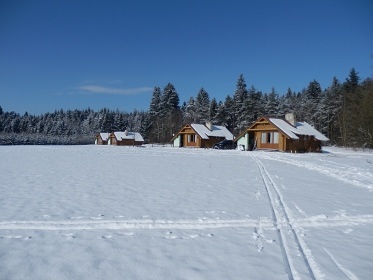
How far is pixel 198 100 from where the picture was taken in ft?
256

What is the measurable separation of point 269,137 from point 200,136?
12830 mm

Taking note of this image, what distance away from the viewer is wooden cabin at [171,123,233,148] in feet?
159

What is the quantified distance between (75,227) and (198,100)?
7359 centimetres

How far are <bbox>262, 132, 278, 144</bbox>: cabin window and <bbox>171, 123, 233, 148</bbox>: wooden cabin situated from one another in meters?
11.4

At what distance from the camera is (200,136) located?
4769 cm

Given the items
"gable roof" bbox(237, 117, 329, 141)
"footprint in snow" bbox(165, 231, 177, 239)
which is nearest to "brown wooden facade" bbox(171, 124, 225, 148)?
"gable roof" bbox(237, 117, 329, 141)

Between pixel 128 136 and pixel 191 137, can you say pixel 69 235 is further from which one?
pixel 128 136

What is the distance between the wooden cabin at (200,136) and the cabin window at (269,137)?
11.4m

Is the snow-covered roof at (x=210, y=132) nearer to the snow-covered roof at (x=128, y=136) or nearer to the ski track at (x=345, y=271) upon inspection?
the snow-covered roof at (x=128, y=136)

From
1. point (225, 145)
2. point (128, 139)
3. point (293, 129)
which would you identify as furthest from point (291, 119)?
point (128, 139)

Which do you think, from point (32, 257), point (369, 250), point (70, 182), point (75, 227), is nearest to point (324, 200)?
point (369, 250)

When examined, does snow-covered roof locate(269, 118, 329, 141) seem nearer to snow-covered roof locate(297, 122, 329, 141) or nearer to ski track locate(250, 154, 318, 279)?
snow-covered roof locate(297, 122, 329, 141)

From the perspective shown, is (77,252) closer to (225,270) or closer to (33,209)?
(225,270)

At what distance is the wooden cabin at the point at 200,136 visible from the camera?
48.5 m
